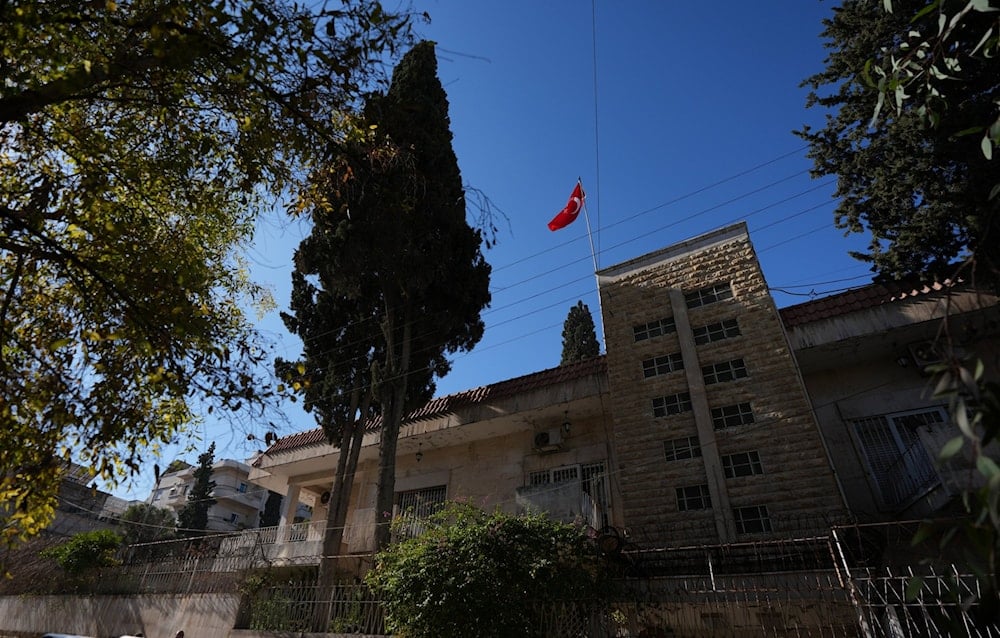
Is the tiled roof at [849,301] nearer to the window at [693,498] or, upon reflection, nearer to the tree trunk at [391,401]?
the window at [693,498]

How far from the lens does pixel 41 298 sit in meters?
6.09

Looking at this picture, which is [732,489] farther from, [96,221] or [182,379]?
[96,221]

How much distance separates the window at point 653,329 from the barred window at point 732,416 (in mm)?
2388

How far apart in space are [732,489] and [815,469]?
1.63 meters

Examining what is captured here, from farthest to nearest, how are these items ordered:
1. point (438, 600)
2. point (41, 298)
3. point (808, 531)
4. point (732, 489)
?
1. point (732, 489)
2. point (808, 531)
3. point (438, 600)
4. point (41, 298)

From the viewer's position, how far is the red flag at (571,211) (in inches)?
629

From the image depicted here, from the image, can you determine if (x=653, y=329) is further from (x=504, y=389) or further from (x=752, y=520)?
(x=752, y=520)

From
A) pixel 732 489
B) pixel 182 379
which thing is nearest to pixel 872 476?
pixel 732 489

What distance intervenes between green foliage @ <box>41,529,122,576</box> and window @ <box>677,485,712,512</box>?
18148 mm

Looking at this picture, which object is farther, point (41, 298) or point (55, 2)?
point (41, 298)

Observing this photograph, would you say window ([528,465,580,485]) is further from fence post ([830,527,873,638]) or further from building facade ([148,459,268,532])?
building facade ([148,459,268,532])

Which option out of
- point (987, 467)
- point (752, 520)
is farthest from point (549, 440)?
point (987, 467)

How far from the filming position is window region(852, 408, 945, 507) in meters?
10.8

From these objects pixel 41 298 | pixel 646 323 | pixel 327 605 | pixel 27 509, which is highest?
pixel 646 323
